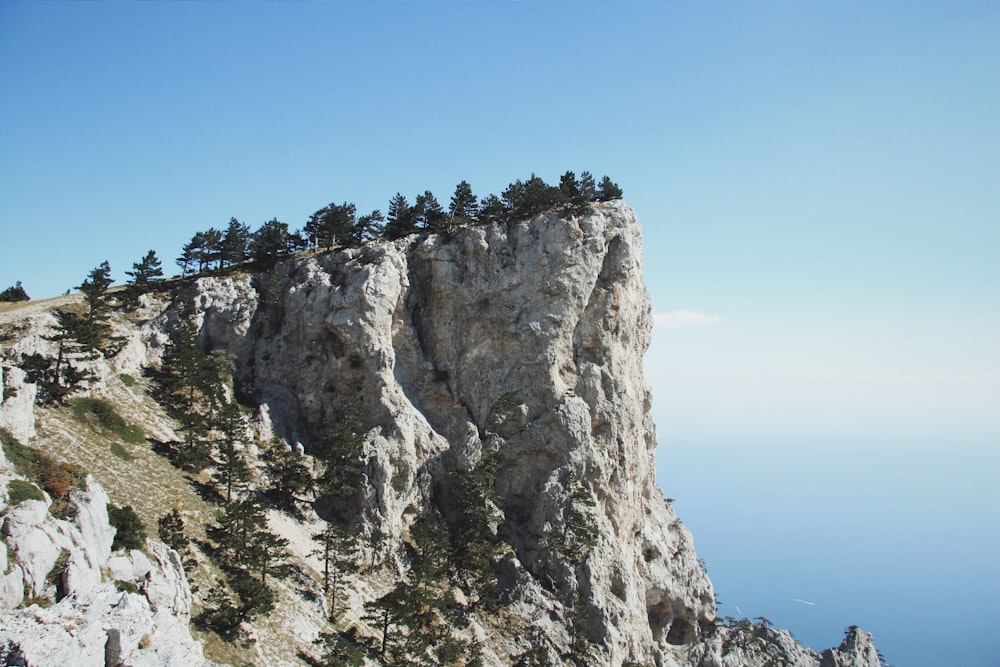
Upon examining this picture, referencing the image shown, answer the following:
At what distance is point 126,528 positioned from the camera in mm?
40219

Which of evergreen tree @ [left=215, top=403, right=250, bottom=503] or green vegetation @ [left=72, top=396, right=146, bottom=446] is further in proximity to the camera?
evergreen tree @ [left=215, top=403, right=250, bottom=503]

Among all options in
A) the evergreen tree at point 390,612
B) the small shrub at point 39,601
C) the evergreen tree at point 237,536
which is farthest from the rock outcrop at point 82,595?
the evergreen tree at point 390,612

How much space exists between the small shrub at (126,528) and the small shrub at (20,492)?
5.36 meters

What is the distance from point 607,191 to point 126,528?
231ft

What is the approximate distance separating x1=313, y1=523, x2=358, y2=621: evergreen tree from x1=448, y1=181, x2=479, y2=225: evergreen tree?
150 ft

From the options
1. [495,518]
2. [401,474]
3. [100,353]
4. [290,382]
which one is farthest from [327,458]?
[100,353]

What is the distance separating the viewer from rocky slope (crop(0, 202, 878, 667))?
67.6m

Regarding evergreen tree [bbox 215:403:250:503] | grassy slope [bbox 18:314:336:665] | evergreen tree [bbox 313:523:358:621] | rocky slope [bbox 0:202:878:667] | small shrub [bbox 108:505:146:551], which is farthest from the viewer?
rocky slope [bbox 0:202:878:667]

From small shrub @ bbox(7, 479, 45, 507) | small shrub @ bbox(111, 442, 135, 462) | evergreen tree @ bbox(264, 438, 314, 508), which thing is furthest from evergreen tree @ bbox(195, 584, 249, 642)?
evergreen tree @ bbox(264, 438, 314, 508)

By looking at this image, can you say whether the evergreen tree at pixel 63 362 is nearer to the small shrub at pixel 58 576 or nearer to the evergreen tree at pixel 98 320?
the evergreen tree at pixel 98 320

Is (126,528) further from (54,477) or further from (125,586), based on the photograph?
(54,477)

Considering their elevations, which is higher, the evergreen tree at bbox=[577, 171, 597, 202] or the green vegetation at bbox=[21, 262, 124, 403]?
the evergreen tree at bbox=[577, 171, 597, 202]

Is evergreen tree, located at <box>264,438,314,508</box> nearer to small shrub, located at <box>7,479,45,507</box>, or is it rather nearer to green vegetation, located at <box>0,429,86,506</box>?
green vegetation, located at <box>0,429,86,506</box>

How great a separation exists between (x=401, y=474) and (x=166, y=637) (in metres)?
34.2
